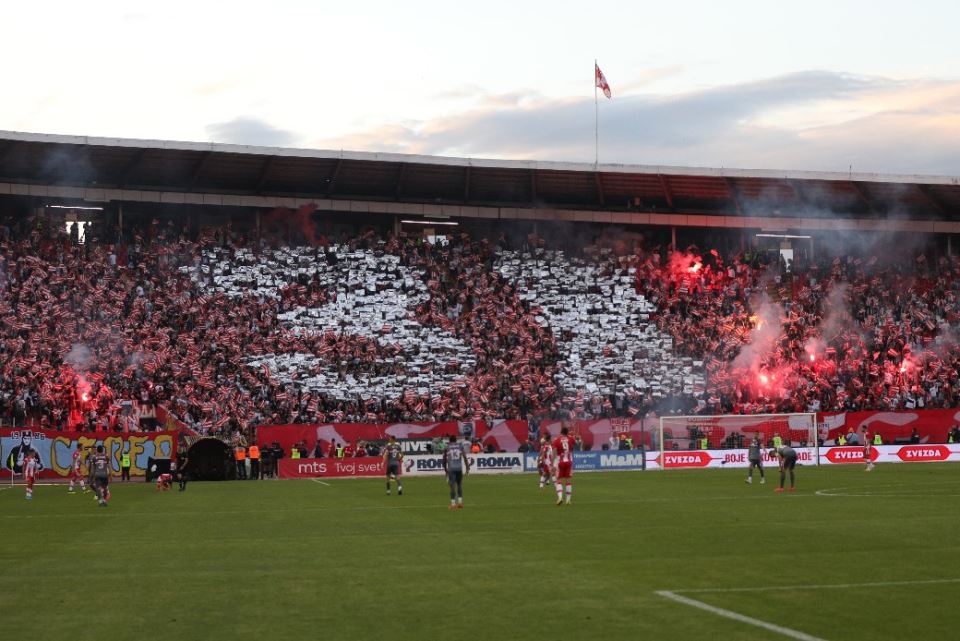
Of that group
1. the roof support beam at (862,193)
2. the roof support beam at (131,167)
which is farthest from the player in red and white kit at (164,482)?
the roof support beam at (862,193)

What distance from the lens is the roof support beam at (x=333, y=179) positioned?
71.6 m

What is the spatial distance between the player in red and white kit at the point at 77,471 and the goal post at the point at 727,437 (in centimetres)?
2637

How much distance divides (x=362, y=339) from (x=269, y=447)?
35.0 feet

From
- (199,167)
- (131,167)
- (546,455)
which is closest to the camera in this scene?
(546,455)

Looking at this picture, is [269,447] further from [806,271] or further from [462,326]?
[806,271]

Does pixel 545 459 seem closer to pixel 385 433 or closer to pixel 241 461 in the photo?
pixel 241 461

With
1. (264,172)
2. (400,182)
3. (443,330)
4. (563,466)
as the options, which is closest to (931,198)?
(443,330)

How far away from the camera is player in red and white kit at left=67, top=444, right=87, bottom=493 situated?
154ft

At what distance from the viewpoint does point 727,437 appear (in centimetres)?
5981

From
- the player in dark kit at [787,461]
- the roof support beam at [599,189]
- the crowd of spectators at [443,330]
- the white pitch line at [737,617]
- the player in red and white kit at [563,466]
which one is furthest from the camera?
the roof support beam at [599,189]

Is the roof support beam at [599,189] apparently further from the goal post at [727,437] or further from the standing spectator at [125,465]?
the standing spectator at [125,465]

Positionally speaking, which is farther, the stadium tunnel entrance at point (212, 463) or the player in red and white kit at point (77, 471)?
the stadium tunnel entrance at point (212, 463)

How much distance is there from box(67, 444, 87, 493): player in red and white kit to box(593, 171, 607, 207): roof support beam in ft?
121

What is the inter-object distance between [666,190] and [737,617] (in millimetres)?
65326
